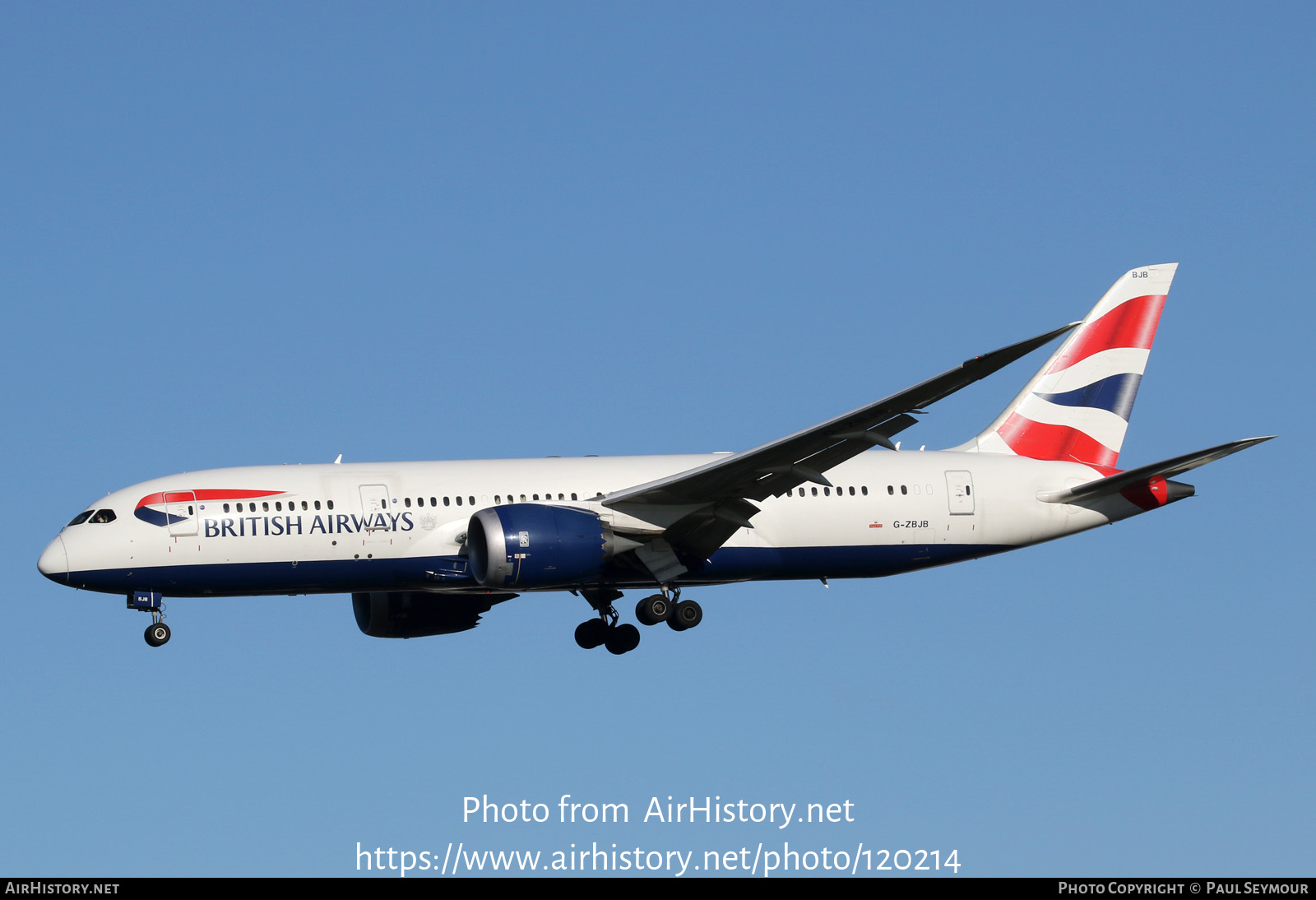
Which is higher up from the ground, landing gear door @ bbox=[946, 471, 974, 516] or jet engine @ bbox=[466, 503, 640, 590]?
landing gear door @ bbox=[946, 471, 974, 516]

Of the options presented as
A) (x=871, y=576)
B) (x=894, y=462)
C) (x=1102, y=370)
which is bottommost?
(x=871, y=576)

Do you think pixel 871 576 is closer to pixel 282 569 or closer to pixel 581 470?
pixel 581 470

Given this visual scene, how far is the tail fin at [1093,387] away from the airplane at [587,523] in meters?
0.88

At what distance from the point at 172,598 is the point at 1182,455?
74.2ft

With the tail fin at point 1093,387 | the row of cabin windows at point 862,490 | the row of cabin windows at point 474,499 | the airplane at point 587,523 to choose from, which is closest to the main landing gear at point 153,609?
the airplane at point 587,523

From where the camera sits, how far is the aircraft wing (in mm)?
31594

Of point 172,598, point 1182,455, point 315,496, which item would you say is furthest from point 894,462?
point 172,598

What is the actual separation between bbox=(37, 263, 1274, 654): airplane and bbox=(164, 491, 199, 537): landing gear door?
1.4 inches

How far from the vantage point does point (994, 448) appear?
43844 millimetres

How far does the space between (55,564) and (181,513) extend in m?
2.86

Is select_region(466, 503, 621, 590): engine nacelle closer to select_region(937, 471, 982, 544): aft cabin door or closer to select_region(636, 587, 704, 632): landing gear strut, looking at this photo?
select_region(636, 587, 704, 632): landing gear strut

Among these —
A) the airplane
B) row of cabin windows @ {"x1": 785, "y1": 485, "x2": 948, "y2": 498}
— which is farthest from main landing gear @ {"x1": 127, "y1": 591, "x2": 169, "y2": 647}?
row of cabin windows @ {"x1": 785, "y1": 485, "x2": 948, "y2": 498}

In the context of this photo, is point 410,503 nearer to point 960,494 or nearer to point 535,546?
point 535,546

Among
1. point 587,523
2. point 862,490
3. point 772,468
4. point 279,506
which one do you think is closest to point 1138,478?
point 862,490
